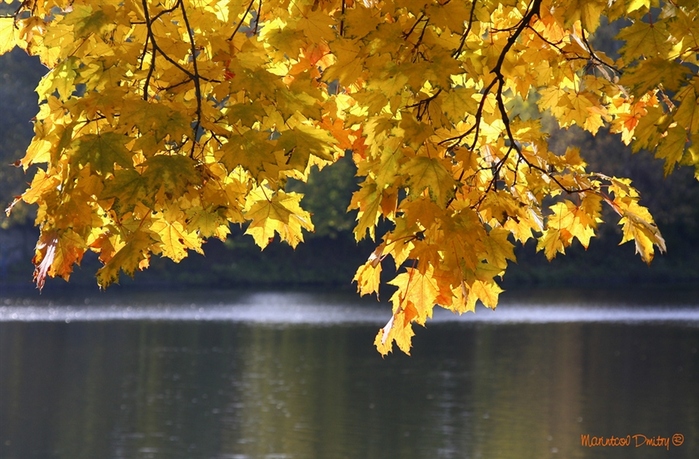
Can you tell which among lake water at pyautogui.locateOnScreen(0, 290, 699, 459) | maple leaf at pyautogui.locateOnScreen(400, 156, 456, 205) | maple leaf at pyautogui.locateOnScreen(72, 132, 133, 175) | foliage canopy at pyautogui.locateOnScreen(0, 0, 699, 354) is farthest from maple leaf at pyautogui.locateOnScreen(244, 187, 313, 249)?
lake water at pyautogui.locateOnScreen(0, 290, 699, 459)

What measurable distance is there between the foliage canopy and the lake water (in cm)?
1105

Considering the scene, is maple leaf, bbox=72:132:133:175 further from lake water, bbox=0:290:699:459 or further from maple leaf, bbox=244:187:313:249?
lake water, bbox=0:290:699:459

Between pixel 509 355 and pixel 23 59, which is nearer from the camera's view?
pixel 509 355

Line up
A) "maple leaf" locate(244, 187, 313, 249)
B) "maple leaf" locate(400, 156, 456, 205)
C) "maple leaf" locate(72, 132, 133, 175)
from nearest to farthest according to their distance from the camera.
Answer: "maple leaf" locate(72, 132, 133, 175), "maple leaf" locate(400, 156, 456, 205), "maple leaf" locate(244, 187, 313, 249)

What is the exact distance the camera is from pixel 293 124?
2617mm

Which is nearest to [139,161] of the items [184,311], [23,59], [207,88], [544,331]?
[207,88]

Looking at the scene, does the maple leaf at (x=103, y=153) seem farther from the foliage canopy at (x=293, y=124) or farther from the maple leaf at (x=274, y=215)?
the maple leaf at (x=274, y=215)

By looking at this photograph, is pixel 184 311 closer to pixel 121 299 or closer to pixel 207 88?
pixel 121 299

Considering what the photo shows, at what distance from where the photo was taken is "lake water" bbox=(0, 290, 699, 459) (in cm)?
1470

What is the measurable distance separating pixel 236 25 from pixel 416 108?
627 millimetres

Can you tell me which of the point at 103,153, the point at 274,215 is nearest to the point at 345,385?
the point at 274,215

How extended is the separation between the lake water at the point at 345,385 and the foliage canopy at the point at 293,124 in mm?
11047

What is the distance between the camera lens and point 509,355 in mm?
21859

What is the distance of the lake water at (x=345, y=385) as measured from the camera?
1470 centimetres
